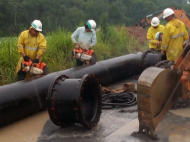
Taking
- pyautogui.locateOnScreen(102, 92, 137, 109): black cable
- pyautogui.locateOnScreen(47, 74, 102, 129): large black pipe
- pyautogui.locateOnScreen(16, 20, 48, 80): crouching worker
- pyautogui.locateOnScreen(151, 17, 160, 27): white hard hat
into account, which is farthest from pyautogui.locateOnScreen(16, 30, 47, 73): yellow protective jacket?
pyautogui.locateOnScreen(151, 17, 160, 27): white hard hat

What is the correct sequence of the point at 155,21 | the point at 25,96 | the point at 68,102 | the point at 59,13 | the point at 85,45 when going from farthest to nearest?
the point at 59,13 → the point at 155,21 → the point at 85,45 → the point at 25,96 → the point at 68,102

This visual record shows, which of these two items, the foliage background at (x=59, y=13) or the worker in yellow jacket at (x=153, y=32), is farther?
the foliage background at (x=59, y=13)

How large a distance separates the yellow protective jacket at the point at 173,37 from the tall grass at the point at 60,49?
10.9 feet

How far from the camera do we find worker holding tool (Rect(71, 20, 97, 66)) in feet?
28.0

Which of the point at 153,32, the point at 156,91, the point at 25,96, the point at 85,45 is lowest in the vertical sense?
the point at 25,96

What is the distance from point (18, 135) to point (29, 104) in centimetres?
83

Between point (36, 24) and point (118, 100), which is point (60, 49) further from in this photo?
point (118, 100)

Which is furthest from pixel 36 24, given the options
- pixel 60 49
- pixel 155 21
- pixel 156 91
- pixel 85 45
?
pixel 155 21

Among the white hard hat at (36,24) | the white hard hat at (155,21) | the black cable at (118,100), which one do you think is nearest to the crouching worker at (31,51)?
the white hard hat at (36,24)

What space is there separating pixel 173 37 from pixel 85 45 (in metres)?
2.70

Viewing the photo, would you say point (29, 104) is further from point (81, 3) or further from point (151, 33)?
point (81, 3)

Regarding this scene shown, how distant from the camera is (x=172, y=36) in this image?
7191mm

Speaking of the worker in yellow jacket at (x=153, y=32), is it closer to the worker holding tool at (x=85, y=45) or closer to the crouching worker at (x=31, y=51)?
the worker holding tool at (x=85, y=45)

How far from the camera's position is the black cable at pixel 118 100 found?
6.59 m
